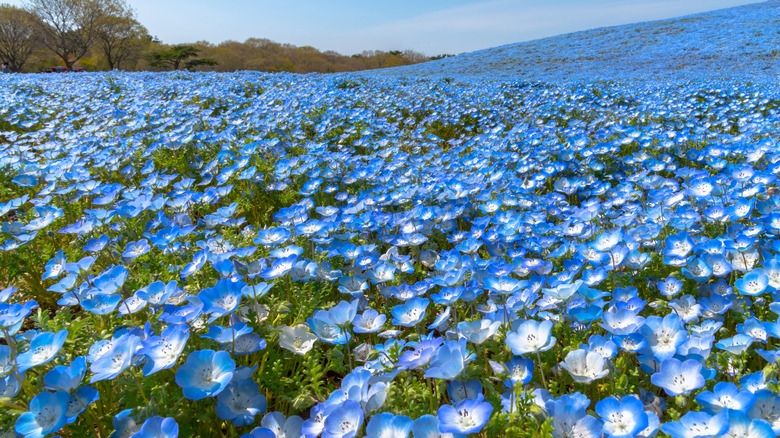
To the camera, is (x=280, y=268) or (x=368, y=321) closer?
(x=368, y=321)

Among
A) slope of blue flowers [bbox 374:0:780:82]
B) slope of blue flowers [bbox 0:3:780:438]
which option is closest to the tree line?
slope of blue flowers [bbox 374:0:780:82]

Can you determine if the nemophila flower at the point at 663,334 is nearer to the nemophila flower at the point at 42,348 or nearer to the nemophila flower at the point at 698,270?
the nemophila flower at the point at 698,270

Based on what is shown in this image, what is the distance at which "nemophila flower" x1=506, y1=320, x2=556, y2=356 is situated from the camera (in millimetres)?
1472

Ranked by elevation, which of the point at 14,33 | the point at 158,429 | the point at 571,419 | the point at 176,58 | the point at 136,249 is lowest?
the point at 571,419

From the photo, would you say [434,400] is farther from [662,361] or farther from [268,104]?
[268,104]

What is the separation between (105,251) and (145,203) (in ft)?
1.26

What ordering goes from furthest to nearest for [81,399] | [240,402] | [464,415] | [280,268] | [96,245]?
1. [96,245]
2. [280,268]
3. [240,402]
4. [81,399]
5. [464,415]

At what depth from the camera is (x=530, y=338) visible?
1.55m

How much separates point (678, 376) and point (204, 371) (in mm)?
1512

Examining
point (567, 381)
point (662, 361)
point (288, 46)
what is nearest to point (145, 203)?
point (567, 381)

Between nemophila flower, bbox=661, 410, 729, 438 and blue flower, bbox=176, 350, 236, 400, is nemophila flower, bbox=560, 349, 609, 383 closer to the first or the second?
nemophila flower, bbox=661, 410, 729, 438

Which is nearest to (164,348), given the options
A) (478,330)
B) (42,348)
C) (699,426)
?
(42,348)

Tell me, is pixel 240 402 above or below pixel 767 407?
above

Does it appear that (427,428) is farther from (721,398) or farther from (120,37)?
(120,37)
